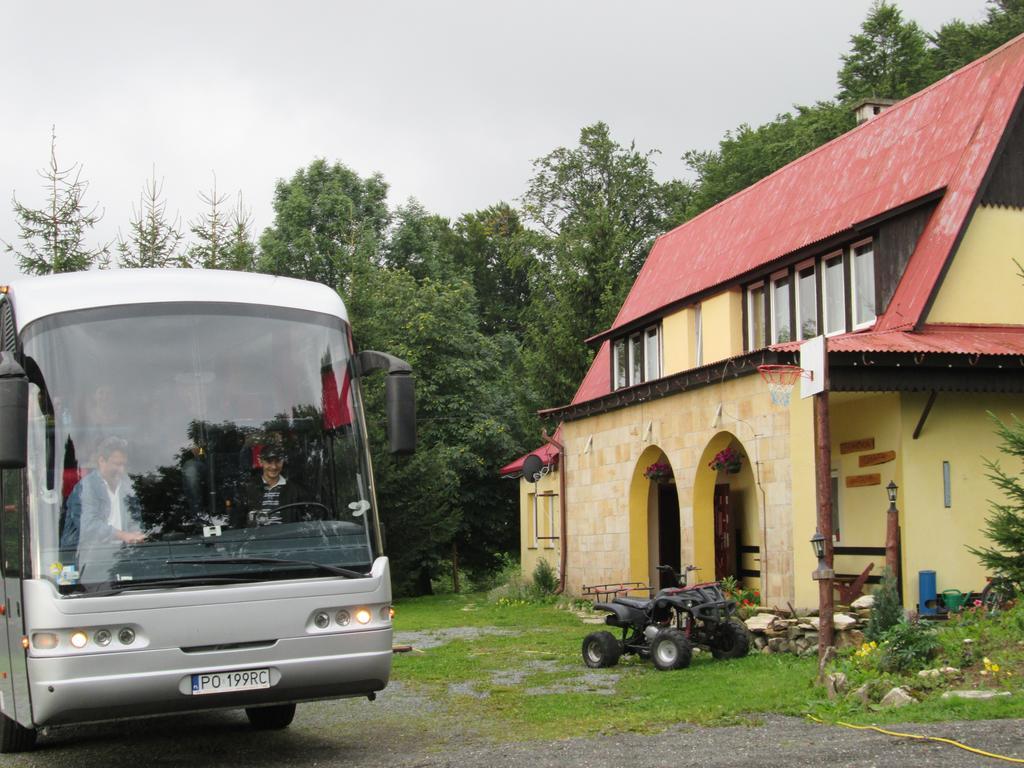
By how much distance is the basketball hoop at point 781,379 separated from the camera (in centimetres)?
1606

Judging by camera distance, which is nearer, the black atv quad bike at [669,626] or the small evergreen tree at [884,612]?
the small evergreen tree at [884,612]

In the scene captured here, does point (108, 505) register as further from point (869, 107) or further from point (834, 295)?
point (869, 107)

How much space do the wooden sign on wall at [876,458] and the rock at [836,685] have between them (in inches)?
262

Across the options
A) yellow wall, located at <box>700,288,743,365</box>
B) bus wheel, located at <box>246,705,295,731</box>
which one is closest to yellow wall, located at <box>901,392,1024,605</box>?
yellow wall, located at <box>700,288,743,365</box>

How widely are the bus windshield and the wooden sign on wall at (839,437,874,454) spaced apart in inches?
405

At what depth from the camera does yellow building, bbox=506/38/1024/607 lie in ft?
53.3

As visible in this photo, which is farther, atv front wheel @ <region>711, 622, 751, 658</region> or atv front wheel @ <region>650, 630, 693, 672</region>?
atv front wheel @ <region>711, 622, 751, 658</region>

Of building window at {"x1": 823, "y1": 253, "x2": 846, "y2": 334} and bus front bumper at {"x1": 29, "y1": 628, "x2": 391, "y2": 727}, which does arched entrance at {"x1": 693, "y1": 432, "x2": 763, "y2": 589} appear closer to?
building window at {"x1": 823, "y1": 253, "x2": 846, "y2": 334}

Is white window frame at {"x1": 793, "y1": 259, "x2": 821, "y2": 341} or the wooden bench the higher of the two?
white window frame at {"x1": 793, "y1": 259, "x2": 821, "y2": 341}

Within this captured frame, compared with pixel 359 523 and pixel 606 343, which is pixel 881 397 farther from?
pixel 606 343

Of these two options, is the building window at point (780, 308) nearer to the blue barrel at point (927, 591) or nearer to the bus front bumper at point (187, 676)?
the blue barrel at point (927, 591)

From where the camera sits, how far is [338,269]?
49.7m

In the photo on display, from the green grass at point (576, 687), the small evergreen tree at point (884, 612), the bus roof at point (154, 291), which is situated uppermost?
the bus roof at point (154, 291)

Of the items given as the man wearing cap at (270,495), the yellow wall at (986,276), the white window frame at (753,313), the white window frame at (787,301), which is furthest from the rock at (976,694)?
the white window frame at (753,313)
